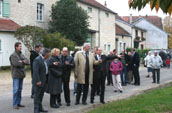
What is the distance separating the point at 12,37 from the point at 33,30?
9.86 feet

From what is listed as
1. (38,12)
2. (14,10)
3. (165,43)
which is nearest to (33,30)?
(14,10)

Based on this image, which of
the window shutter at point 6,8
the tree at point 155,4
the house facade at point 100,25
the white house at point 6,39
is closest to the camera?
the tree at point 155,4

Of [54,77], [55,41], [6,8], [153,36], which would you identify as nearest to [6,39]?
[6,8]

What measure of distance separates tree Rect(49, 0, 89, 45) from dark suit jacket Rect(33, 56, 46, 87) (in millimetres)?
18841

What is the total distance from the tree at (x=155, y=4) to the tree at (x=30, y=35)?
17850 mm

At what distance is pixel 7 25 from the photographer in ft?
76.0

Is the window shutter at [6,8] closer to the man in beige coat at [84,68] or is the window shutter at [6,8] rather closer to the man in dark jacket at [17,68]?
the man in beige coat at [84,68]

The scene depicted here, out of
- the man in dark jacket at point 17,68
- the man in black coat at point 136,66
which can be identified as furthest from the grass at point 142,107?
the man in black coat at point 136,66

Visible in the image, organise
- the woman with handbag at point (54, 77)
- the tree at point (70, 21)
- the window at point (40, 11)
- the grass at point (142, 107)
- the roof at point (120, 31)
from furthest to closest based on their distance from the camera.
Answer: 1. the roof at point (120, 31)
2. the window at point (40, 11)
3. the tree at point (70, 21)
4. the woman with handbag at point (54, 77)
5. the grass at point (142, 107)

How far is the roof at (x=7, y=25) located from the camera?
73.6 ft

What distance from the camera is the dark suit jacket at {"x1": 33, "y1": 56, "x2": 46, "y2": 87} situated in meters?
7.72

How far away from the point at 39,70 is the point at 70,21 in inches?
761

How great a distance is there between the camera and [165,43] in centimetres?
6044

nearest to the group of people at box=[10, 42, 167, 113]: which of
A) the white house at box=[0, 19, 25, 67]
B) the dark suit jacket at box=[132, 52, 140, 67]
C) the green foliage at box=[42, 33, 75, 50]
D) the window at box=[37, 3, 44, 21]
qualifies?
the dark suit jacket at box=[132, 52, 140, 67]
